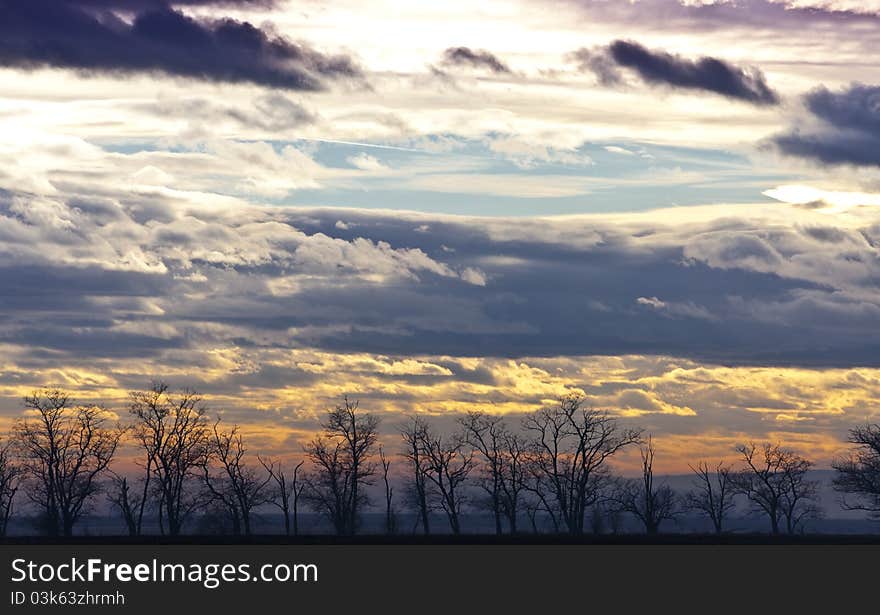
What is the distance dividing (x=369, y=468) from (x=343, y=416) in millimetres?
5798

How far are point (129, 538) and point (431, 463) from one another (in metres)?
51.8

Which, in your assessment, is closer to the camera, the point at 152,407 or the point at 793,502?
the point at 152,407

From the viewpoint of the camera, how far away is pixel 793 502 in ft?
465

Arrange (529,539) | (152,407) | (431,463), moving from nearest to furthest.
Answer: (529,539) < (152,407) < (431,463)

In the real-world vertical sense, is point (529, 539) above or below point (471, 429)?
below
